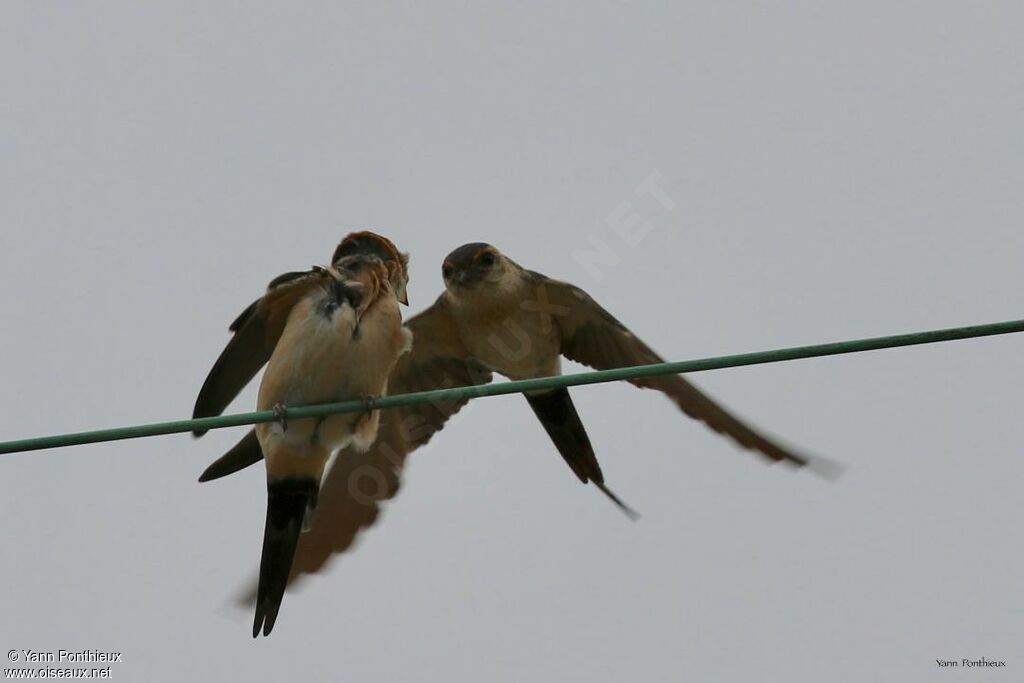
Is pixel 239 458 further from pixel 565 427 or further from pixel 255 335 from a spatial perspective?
pixel 565 427

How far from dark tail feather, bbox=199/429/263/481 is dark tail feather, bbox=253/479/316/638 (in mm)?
312

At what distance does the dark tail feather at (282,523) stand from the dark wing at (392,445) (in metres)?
1.49

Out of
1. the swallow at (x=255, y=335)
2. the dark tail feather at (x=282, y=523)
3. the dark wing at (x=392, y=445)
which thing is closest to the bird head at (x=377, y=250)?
the swallow at (x=255, y=335)

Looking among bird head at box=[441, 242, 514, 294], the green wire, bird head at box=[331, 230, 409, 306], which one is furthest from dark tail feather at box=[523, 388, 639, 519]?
the green wire

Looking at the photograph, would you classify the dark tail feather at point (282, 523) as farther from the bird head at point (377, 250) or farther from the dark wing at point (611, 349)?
the dark wing at point (611, 349)

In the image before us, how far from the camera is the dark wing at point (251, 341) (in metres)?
6.53

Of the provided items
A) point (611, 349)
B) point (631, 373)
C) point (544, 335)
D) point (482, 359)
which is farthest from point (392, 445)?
point (631, 373)

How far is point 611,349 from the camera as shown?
8.59 metres

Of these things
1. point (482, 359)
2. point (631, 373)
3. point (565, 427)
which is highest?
point (482, 359)

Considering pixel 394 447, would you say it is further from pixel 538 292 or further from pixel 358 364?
pixel 358 364

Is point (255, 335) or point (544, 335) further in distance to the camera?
point (544, 335)

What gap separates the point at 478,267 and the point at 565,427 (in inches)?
46.1

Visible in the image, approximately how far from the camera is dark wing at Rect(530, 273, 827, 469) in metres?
7.89

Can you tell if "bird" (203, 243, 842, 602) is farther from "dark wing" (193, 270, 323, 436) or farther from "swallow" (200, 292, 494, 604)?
"dark wing" (193, 270, 323, 436)
